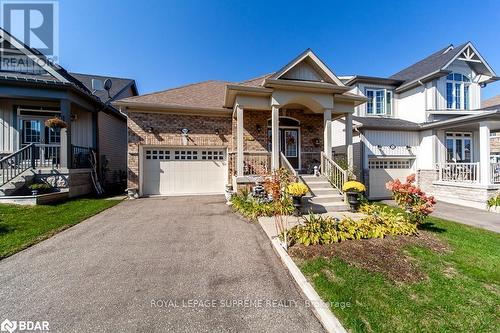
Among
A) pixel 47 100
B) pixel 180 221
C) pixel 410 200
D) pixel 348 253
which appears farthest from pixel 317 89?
pixel 47 100

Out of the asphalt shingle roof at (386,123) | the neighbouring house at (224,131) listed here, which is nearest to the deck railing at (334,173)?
the neighbouring house at (224,131)

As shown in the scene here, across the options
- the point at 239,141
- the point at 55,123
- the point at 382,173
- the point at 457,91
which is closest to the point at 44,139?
the point at 55,123

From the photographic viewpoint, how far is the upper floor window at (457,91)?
12.0 metres

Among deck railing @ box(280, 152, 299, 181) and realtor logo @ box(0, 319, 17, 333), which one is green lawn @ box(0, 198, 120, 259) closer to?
realtor logo @ box(0, 319, 17, 333)

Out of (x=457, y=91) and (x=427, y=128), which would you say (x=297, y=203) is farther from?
(x=457, y=91)

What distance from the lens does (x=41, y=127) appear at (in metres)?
9.66

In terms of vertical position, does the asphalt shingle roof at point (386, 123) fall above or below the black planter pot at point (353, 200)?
above

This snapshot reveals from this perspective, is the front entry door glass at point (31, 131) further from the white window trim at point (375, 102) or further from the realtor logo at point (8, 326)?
the white window trim at point (375, 102)

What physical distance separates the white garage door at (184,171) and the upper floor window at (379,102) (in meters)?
Result: 9.22

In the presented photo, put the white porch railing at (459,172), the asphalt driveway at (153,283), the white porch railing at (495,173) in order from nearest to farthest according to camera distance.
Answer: the asphalt driveway at (153,283) → the white porch railing at (495,173) → the white porch railing at (459,172)

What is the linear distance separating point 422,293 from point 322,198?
14.0ft

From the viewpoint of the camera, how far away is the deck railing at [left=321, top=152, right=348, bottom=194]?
7.49m

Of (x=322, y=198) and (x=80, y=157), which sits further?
(x=80, y=157)

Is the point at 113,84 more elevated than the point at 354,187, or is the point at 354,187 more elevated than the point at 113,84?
the point at 113,84
